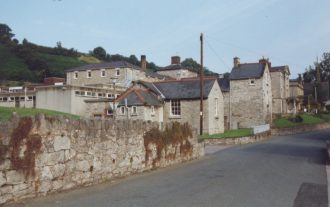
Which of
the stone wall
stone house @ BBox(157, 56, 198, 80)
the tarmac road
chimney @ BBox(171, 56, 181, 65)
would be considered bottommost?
the tarmac road

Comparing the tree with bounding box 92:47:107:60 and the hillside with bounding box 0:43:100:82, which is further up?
the tree with bounding box 92:47:107:60

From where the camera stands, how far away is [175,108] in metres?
39.8

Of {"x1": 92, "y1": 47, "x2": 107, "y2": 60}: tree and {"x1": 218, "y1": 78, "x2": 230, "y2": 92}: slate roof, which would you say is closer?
{"x1": 218, "y1": 78, "x2": 230, "y2": 92}: slate roof

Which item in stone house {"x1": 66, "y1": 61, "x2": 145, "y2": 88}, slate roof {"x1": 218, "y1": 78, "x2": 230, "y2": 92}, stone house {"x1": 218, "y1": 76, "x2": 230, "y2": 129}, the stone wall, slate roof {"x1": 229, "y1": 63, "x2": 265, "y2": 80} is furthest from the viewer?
stone house {"x1": 66, "y1": 61, "x2": 145, "y2": 88}

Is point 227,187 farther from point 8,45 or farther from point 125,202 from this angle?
point 8,45

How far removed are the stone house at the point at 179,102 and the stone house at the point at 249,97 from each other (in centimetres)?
990

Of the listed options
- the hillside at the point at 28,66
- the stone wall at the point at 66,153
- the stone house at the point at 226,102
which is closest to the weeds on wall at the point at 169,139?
the stone wall at the point at 66,153

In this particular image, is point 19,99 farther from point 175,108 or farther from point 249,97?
point 249,97

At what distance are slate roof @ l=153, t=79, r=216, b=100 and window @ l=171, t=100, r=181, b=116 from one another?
1.74ft

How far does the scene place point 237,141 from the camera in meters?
34.8

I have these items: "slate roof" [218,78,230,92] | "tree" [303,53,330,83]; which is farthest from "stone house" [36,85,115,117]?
"tree" [303,53,330,83]

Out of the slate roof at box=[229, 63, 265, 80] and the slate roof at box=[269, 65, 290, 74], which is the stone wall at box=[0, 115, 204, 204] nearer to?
→ the slate roof at box=[229, 63, 265, 80]

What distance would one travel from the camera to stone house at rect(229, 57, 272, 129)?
50.1 meters

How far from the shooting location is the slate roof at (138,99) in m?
36.0
